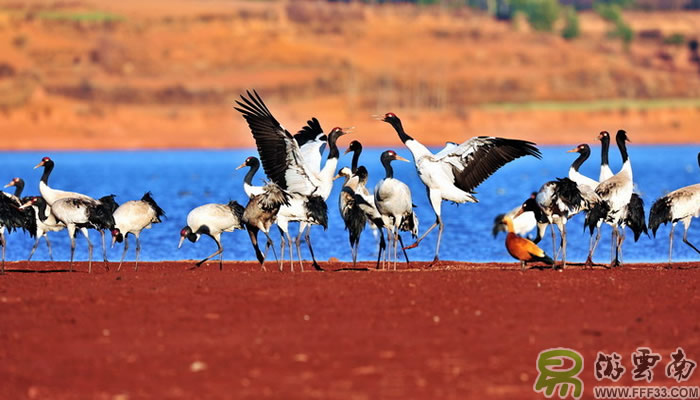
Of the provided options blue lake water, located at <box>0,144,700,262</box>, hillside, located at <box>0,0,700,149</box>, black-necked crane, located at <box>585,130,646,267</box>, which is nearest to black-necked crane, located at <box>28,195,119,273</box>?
blue lake water, located at <box>0,144,700,262</box>

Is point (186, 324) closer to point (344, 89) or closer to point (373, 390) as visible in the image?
point (373, 390)

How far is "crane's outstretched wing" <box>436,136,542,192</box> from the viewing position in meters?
19.2

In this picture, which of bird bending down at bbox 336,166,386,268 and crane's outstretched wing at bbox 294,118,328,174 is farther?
crane's outstretched wing at bbox 294,118,328,174

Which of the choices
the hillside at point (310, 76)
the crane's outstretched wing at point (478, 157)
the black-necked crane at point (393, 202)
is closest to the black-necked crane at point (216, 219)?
the black-necked crane at point (393, 202)

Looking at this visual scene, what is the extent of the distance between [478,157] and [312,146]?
9.97 feet

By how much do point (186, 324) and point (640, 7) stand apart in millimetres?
169862

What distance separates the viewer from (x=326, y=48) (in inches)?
4680

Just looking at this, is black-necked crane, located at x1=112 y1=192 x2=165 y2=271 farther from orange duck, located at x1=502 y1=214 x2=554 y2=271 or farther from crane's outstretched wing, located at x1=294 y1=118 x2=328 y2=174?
orange duck, located at x1=502 y1=214 x2=554 y2=271

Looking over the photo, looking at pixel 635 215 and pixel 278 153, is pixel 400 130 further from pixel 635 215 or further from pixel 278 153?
pixel 635 215

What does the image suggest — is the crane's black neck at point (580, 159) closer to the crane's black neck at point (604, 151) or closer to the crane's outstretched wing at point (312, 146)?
the crane's black neck at point (604, 151)

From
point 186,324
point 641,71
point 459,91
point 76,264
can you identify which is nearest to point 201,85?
point 459,91

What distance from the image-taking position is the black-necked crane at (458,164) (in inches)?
755

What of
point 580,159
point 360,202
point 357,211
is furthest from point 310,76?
point 360,202

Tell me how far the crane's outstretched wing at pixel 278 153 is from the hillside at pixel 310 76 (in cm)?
7941
